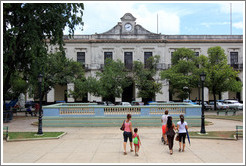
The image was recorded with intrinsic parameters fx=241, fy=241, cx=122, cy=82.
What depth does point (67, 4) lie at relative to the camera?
19141 mm

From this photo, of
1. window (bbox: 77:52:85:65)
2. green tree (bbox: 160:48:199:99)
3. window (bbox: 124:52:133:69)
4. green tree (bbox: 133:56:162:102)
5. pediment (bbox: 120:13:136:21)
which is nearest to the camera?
green tree (bbox: 160:48:199:99)

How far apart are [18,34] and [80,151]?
13.0m

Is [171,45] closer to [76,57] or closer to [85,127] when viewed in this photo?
[76,57]

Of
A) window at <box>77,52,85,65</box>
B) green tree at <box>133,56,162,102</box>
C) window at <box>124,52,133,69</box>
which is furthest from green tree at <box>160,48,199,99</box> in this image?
window at <box>77,52,85,65</box>

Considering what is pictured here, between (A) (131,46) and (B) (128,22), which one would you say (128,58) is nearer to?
(A) (131,46)

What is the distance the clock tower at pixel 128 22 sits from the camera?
39.2 m

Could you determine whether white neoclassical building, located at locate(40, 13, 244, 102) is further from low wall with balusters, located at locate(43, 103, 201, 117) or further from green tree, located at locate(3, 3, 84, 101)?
low wall with balusters, located at locate(43, 103, 201, 117)

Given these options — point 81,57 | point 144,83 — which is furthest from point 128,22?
point 144,83

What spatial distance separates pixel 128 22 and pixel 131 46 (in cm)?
391

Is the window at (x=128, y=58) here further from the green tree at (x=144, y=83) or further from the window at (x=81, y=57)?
the window at (x=81, y=57)

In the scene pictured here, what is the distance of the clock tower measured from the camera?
39219mm

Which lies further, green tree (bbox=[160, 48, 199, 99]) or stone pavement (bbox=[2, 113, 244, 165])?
green tree (bbox=[160, 48, 199, 99])

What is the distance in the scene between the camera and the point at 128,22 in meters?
39.3

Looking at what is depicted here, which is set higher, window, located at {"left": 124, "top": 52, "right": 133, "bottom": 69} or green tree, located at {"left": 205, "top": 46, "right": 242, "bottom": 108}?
window, located at {"left": 124, "top": 52, "right": 133, "bottom": 69}
